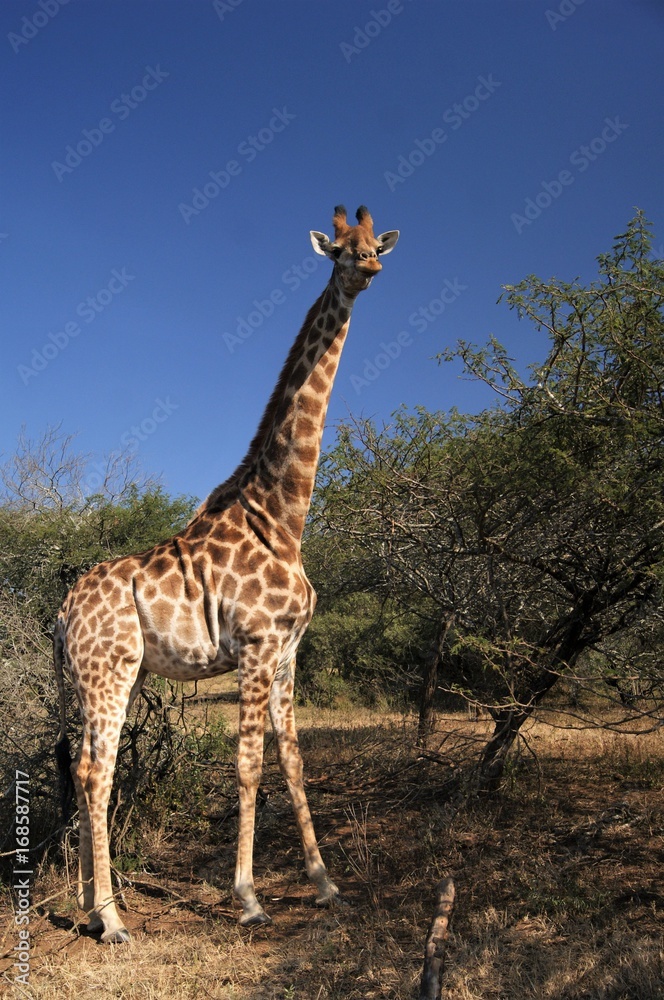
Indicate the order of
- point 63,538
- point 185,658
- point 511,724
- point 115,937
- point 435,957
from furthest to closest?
point 63,538, point 511,724, point 185,658, point 115,937, point 435,957

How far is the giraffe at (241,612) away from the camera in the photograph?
5.60 metres

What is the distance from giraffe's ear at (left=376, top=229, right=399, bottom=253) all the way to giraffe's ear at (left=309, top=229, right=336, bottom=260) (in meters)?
0.39

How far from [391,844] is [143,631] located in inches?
105

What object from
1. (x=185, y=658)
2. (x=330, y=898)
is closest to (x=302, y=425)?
(x=185, y=658)

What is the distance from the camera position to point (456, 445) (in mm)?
7020

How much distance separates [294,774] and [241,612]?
51.1 inches

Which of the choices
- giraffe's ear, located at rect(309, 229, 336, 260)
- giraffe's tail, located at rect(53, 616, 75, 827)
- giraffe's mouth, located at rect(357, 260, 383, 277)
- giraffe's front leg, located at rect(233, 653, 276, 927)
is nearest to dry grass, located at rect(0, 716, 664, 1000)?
giraffe's tail, located at rect(53, 616, 75, 827)

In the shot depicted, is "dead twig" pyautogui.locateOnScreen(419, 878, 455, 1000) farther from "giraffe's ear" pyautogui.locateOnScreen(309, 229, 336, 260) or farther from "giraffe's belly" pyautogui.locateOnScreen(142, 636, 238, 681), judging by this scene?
"giraffe's ear" pyautogui.locateOnScreen(309, 229, 336, 260)

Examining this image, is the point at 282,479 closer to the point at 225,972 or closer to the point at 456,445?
the point at 456,445

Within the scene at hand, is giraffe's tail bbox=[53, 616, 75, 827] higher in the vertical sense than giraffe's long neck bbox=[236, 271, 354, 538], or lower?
lower

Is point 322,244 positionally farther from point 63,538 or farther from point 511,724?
point 63,538

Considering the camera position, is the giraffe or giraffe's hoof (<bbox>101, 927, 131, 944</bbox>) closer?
giraffe's hoof (<bbox>101, 927, 131, 944</bbox>)

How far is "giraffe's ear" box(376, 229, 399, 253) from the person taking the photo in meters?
6.10

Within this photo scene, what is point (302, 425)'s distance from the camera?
242 inches
